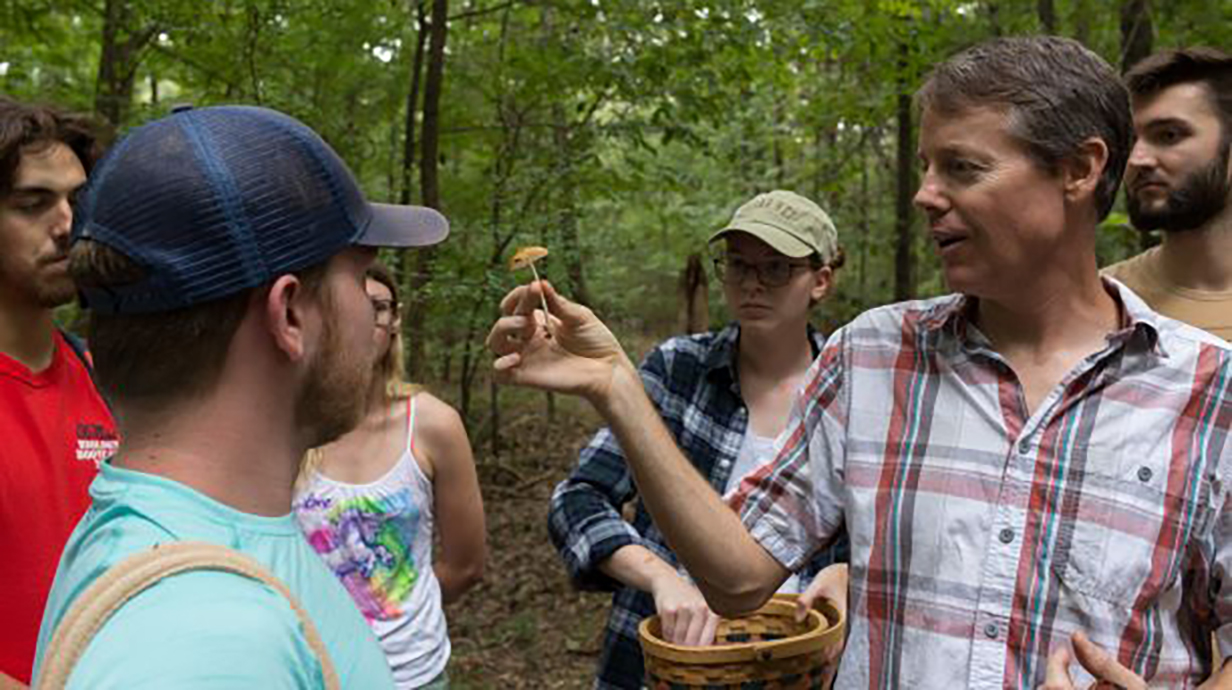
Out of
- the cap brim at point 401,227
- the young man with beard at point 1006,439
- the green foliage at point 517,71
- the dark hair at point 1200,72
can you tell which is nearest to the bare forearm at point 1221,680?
the young man with beard at point 1006,439

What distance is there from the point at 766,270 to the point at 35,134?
6.94ft

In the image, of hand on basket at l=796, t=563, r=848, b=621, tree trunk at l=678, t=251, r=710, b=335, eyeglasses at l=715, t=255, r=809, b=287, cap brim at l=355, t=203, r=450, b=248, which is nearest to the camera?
cap brim at l=355, t=203, r=450, b=248

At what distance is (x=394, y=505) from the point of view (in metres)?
3.07

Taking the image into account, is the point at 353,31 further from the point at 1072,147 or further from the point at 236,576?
the point at 236,576

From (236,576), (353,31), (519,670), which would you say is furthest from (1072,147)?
(353,31)

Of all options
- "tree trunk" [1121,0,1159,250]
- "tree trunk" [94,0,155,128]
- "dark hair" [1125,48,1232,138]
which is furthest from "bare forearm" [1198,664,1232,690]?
"tree trunk" [94,0,155,128]

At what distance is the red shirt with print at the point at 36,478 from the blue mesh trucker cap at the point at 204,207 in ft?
4.28

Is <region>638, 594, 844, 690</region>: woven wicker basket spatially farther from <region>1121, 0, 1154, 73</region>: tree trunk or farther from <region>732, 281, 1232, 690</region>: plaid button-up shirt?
<region>1121, 0, 1154, 73</region>: tree trunk

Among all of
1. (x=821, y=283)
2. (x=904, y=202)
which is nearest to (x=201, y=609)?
(x=821, y=283)

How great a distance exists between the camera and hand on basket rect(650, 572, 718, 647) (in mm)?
2412

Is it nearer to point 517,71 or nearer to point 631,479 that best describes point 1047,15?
point 517,71

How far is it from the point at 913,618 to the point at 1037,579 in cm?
24

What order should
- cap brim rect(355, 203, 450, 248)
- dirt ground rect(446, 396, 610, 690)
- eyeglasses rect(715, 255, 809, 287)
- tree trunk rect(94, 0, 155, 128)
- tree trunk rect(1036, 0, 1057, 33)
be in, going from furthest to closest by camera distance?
tree trunk rect(1036, 0, 1057, 33) → tree trunk rect(94, 0, 155, 128) → dirt ground rect(446, 396, 610, 690) → eyeglasses rect(715, 255, 809, 287) → cap brim rect(355, 203, 450, 248)

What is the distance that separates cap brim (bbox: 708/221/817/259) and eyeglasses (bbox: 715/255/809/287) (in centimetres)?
5
